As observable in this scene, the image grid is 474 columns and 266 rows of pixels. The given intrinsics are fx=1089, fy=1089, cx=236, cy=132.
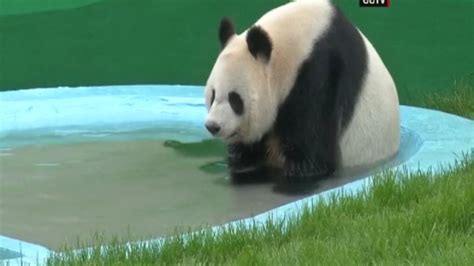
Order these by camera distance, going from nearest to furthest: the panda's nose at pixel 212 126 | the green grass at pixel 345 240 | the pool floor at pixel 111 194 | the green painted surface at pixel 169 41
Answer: the green grass at pixel 345 240, the pool floor at pixel 111 194, the panda's nose at pixel 212 126, the green painted surface at pixel 169 41

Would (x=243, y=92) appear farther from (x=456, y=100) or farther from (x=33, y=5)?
(x=33, y=5)

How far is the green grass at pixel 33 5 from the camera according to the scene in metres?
8.11

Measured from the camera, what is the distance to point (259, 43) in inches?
229

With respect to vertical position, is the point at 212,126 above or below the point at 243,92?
below

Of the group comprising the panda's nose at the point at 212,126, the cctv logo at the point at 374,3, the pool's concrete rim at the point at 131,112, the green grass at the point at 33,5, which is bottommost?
the pool's concrete rim at the point at 131,112

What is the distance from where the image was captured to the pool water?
505 centimetres

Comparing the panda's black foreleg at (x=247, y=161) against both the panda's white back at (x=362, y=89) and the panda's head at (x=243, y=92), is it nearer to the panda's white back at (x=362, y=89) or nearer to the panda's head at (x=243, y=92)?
the panda's head at (x=243, y=92)

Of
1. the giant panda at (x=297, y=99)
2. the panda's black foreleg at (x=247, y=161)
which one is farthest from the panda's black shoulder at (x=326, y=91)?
the panda's black foreleg at (x=247, y=161)

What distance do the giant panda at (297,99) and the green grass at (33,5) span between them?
2.38 m

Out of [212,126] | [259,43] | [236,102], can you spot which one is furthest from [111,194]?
[259,43]

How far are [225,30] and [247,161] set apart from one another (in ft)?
2.46

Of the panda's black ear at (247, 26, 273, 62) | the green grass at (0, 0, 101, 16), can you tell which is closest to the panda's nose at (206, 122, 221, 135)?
the panda's black ear at (247, 26, 273, 62)

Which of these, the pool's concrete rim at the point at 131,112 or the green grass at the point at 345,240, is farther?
the pool's concrete rim at the point at 131,112

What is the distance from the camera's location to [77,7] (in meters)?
8.20
